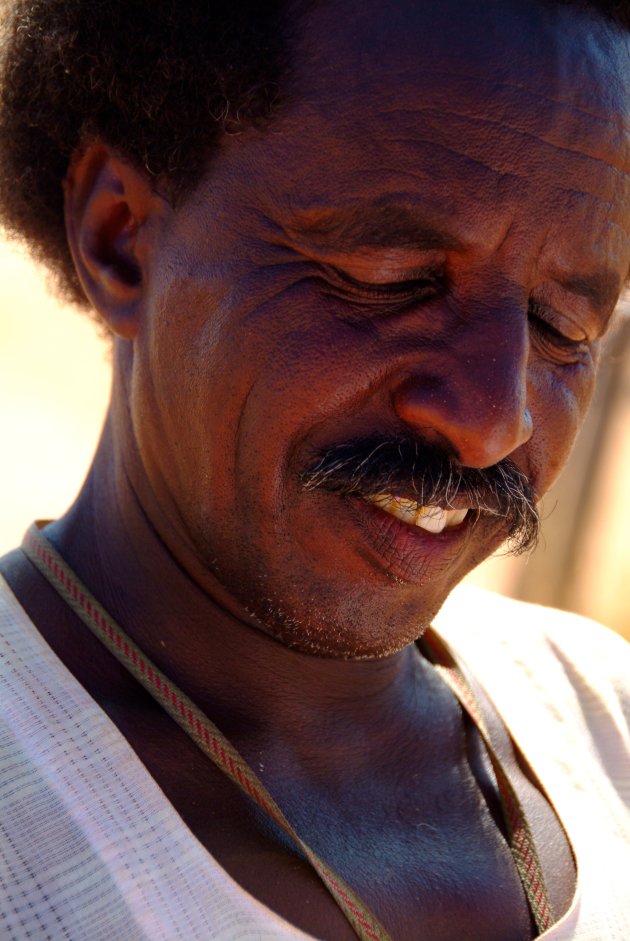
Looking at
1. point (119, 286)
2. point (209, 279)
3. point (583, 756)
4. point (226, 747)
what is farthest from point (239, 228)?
point (583, 756)

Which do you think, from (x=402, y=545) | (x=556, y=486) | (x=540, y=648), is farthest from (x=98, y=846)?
(x=556, y=486)

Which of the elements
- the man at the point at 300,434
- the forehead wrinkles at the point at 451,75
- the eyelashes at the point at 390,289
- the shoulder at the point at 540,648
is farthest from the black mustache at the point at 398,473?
the shoulder at the point at 540,648

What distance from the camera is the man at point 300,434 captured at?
5.94 ft

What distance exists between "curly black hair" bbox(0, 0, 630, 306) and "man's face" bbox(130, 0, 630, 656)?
0.18 ft

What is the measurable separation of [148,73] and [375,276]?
1.88ft

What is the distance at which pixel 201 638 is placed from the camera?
205 centimetres

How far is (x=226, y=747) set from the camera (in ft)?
6.30

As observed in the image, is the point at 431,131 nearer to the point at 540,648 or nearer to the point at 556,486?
the point at 540,648

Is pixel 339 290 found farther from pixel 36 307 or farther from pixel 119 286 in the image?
pixel 36 307

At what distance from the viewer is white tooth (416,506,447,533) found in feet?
6.39

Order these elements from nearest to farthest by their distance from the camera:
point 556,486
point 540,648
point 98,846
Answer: point 98,846 < point 540,648 < point 556,486

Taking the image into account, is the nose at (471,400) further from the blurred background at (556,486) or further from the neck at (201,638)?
the blurred background at (556,486)

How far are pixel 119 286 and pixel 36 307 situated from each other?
1333 cm

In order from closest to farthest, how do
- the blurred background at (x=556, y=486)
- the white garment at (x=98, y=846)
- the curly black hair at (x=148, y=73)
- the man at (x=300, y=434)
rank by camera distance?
the white garment at (x=98, y=846), the man at (x=300, y=434), the curly black hair at (x=148, y=73), the blurred background at (x=556, y=486)
